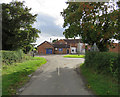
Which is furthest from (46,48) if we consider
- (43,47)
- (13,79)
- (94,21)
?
(13,79)

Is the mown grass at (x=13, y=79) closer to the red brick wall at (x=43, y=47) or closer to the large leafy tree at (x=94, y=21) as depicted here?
the large leafy tree at (x=94, y=21)

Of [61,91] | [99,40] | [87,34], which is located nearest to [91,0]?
[87,34]

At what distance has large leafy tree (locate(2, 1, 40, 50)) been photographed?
14508 millimetres

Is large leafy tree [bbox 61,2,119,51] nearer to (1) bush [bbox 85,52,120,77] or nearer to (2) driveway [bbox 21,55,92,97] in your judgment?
(1) bush [bbox 85,52,120,77]

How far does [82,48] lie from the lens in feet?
176

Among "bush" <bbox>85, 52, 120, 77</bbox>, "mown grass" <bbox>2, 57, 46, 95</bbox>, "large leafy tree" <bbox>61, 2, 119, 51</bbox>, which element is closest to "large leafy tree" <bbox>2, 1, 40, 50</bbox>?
"mown grass" <bbox>2, 57, 46, 95</bbox>

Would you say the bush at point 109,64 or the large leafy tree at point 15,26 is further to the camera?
the large leafy tree at point 15,26

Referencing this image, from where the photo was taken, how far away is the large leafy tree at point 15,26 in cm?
1451

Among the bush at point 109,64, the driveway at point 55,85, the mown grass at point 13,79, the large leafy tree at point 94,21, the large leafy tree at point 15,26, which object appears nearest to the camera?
the driveway at point 55,85

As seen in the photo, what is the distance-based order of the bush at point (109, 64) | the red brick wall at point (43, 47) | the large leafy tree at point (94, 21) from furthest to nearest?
the red brick wall at point (43, 47) < the large leafy tree at point (94, 21) < the bush at point (109, 64)

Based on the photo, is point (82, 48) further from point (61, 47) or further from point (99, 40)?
point (99, 40)

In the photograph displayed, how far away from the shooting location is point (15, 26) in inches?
586

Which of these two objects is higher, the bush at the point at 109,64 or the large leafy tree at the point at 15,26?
the large leafy tree at the point at 15,26

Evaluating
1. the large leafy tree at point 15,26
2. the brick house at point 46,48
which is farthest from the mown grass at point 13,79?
the brick house at point 46,48
